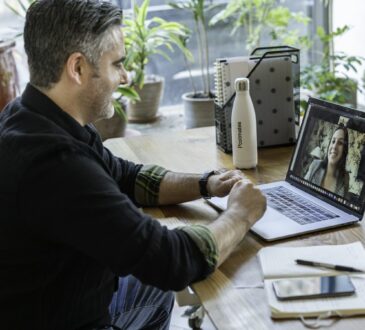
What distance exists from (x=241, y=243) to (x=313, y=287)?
0.28m

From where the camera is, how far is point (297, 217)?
Answer: 1.44 meters

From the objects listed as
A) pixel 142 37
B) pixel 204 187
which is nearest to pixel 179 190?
pixel 204 187

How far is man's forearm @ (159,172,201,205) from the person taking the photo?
5.29ft

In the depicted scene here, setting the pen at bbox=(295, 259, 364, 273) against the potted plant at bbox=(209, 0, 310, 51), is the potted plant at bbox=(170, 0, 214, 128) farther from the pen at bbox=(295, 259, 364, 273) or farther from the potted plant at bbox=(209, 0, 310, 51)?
the pen at bbox=(295, 259, 364, 273)

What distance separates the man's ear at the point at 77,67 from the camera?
49.3 inches

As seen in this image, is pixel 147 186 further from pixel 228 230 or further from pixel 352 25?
pixel 352 25

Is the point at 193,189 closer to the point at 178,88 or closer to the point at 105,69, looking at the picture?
the point at 105,69

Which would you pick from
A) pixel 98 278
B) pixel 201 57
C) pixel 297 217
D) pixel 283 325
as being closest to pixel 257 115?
pixel 297 217

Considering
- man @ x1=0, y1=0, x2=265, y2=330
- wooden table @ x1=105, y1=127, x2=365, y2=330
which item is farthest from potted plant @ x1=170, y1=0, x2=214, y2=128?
man @ x1=0, y1=0, x2=265, y2=330

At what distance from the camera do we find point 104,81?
132 cm

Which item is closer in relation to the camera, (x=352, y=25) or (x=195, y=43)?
(x=352, y=25)

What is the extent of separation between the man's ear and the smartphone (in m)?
0.58

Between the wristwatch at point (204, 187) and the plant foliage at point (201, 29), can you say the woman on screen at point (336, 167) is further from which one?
the plant foliage at point (201, 29)

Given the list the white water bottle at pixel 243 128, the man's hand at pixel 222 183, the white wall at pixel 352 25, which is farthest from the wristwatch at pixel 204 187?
the white wall at pixel 352 25
